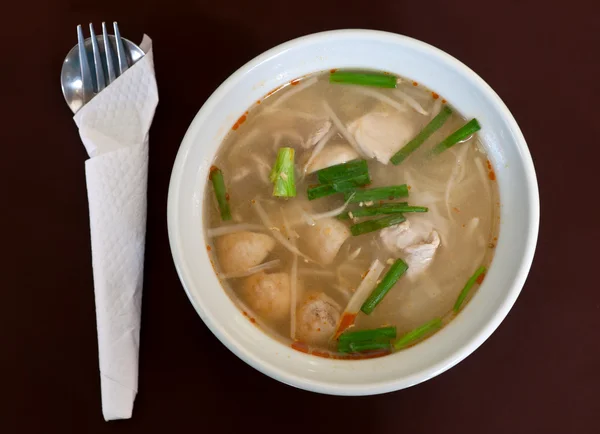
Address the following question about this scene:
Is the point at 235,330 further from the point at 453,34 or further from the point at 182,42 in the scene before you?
the point at 453,34

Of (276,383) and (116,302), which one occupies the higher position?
(116,302)

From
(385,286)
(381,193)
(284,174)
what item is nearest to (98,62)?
(284,174)

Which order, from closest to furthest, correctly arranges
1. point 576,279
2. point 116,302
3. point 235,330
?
point 235,330
point 116,302
point 576,279

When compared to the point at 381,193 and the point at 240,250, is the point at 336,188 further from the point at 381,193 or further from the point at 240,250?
the point at 240,250

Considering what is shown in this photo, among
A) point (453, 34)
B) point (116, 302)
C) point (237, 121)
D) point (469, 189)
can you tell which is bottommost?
point (116, 302)

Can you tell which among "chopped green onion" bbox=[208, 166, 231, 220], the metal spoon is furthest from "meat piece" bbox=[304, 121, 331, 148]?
the metal spoon

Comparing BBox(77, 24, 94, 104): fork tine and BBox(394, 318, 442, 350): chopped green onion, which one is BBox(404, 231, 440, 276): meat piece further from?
BBox(77, 24, 94, 104): fork tine

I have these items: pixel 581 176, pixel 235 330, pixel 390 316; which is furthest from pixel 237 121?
pixel 581 176

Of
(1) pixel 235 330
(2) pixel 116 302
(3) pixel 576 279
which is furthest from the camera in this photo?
(3) pixel 576 279
